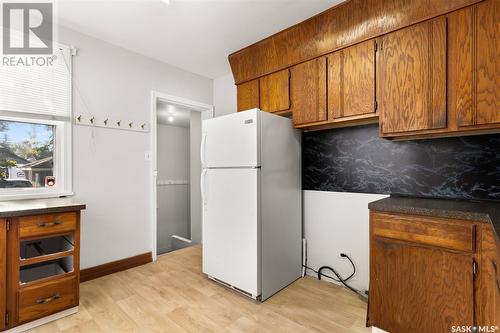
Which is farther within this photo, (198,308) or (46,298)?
(198,308)

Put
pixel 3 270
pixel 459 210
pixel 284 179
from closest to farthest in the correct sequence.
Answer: pixel 459 210 < pixel 3 270 < pixel 284 179

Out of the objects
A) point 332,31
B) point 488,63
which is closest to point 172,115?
point 332,31

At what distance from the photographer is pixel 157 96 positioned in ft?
10.1

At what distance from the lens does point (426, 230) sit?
1445mm

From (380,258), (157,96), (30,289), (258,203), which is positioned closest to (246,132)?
(258,203)

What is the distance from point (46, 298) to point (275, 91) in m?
2.59

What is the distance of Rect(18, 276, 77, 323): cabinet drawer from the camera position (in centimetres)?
169

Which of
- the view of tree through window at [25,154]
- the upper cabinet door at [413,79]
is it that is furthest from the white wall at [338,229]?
the view of tree through window at [25,154]

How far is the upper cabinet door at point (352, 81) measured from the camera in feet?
6.23

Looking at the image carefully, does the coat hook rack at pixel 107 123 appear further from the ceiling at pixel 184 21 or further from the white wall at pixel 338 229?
the white wall at pixel 338 229

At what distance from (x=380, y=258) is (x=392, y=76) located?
4.25ft

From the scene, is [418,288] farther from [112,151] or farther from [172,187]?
[172,187]

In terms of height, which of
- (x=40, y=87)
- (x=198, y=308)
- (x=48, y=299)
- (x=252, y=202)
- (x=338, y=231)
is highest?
(x=40, y=87)

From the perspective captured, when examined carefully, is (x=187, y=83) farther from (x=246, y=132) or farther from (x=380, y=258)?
(x=380, y=258)
